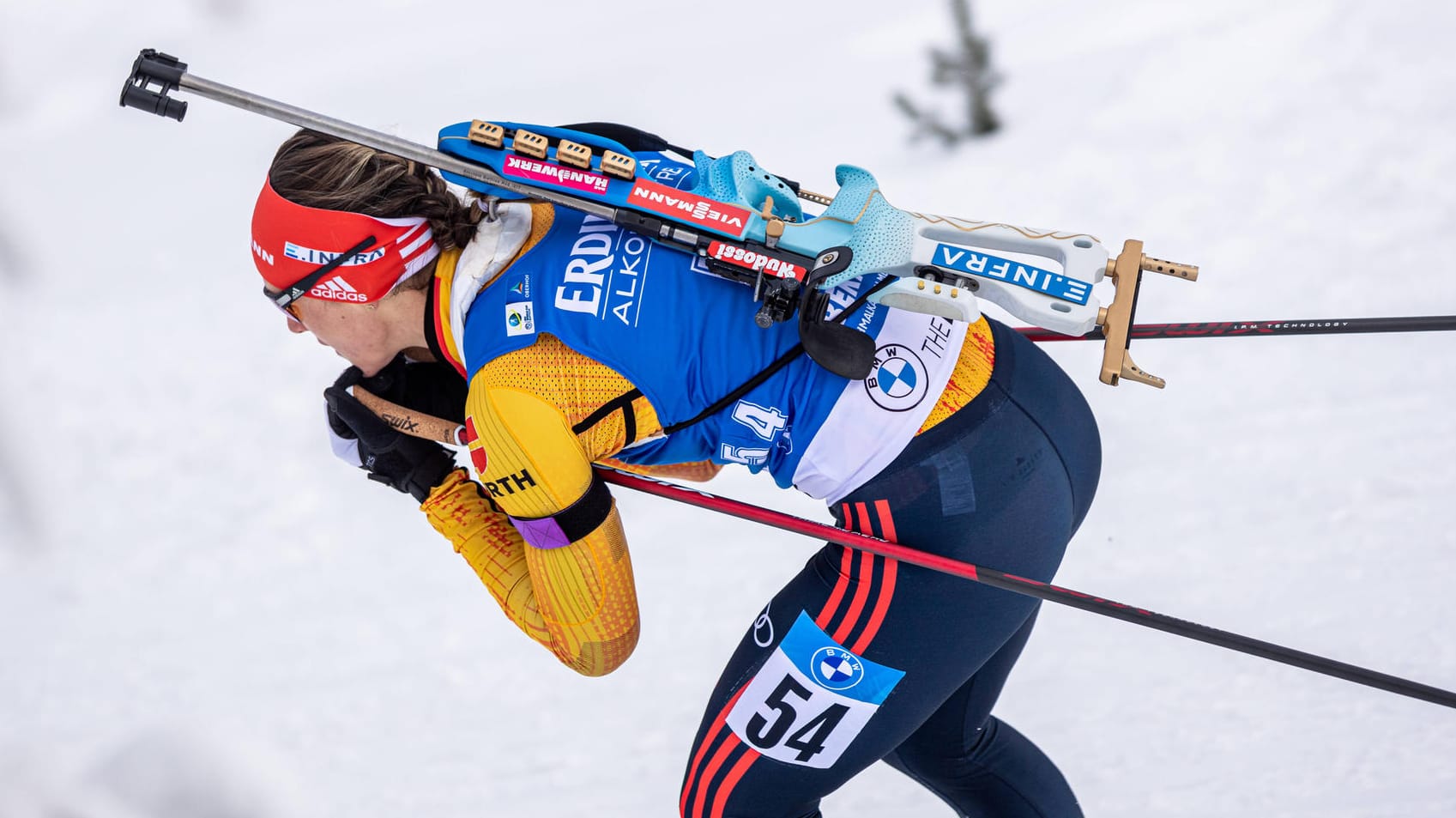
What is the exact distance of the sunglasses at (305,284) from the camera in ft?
6.99

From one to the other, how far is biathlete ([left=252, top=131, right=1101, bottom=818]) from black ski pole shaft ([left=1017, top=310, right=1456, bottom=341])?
219 millimetres

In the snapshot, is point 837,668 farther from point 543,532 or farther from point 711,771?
point 543,532

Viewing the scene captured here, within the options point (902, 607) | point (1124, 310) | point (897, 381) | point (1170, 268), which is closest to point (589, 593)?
point (902, 607)

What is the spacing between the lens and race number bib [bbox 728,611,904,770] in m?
2.16

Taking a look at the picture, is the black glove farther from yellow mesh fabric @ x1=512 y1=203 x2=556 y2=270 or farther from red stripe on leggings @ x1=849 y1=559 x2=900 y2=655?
red stripe on leggings @ x1=849 y1=559 x2=900 y2=655

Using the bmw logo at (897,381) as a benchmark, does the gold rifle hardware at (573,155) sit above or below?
above

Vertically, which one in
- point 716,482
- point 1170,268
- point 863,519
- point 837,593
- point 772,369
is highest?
point 1170,268

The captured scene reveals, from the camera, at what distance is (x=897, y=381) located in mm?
2104

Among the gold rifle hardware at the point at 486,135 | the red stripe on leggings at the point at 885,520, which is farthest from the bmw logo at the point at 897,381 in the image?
the gold rifle hardware at the point at 486,135

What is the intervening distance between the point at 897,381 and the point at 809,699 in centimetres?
55

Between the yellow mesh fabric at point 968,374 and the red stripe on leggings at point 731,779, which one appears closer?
the yellow mesh fabric at point 968,374

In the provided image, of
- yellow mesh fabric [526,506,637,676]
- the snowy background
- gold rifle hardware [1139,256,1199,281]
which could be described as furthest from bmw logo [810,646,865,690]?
the snowy background

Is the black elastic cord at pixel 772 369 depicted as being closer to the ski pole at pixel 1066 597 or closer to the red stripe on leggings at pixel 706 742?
the ski pole at pixel 1066 597

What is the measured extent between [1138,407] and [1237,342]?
0.39m
